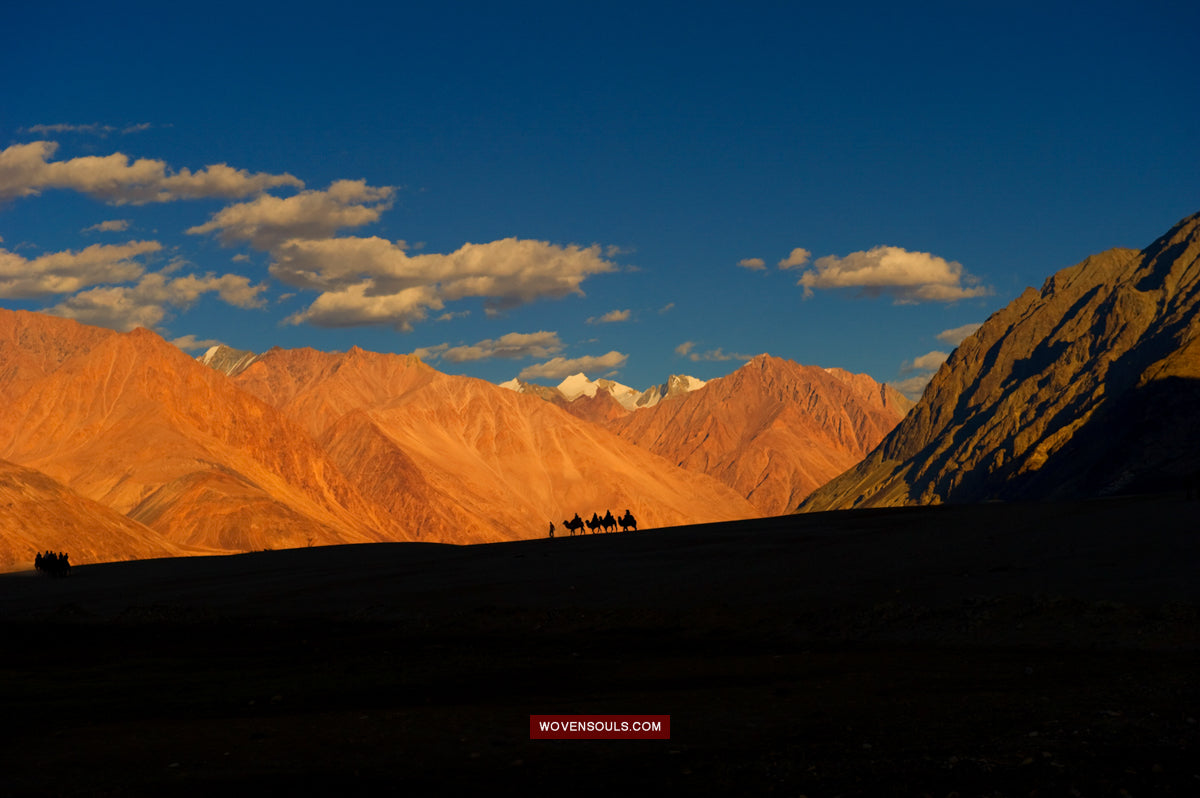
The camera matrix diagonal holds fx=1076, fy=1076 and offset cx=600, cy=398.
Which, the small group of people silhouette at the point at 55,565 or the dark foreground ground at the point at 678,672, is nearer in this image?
the dark foreground ground at the point at 678,672

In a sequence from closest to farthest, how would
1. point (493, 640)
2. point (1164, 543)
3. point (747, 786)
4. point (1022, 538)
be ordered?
point (747, 786), point (493, 640), point (1164, 543), point (1022, 538)

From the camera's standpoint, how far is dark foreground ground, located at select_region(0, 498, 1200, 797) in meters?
13.6

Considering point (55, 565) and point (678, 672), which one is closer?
point (678, 672)

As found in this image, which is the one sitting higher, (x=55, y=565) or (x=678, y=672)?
(x=55, y=565)

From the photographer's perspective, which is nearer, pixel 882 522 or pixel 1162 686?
pixel 1162 686

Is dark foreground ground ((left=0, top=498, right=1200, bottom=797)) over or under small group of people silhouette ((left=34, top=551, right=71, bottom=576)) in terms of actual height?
under

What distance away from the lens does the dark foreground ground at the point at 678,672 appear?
535 inches

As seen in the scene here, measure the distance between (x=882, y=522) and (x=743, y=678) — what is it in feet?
114

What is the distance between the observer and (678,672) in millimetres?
22000

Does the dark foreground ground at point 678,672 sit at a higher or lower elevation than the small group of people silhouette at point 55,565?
lower

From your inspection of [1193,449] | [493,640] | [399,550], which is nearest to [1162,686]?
[493,640]

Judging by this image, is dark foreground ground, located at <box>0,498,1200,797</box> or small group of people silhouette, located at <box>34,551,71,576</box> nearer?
dark foreground ground, located at <box>0,498,1200,797</box>

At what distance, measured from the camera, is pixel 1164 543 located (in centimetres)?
3391

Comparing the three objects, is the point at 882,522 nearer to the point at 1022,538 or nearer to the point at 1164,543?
the point at 1022,538
